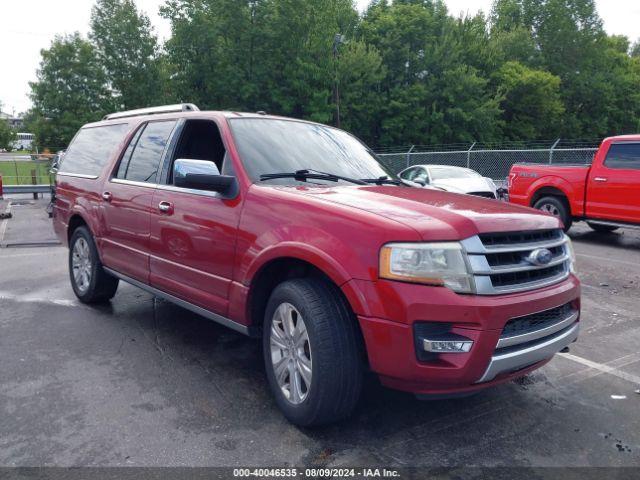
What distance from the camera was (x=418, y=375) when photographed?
272cm

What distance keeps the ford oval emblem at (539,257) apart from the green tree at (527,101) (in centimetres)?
4864

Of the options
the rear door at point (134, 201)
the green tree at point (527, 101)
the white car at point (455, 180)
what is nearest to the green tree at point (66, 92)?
the green tree at point (527, 101)

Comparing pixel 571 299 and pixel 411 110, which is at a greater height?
pixel 411 110

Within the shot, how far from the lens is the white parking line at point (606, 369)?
403cm

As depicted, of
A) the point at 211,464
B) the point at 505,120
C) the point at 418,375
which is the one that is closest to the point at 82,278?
the point at 211,464

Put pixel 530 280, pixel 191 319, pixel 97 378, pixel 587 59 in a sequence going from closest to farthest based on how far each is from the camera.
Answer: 1. pixel 530 280
2. pixel 97 378
3. pixel 191 319
4. pixel 587 59

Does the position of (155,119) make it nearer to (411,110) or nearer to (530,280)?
(530,280)

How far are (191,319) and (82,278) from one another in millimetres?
1426

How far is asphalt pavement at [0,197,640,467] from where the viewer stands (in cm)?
294

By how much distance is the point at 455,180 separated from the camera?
1330cm

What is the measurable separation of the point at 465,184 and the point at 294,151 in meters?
9.68

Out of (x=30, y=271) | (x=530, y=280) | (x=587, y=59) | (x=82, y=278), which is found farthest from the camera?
(x=587, y=59)

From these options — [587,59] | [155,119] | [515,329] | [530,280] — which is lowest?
[515,329]

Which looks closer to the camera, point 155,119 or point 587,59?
point 155,119
